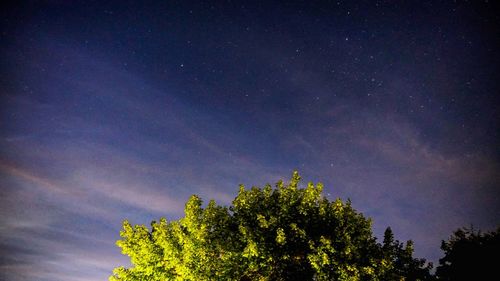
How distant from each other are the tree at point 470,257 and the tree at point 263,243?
24.0 metres

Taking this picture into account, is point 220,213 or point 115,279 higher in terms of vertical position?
point 220,213

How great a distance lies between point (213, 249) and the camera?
2984 centimetres

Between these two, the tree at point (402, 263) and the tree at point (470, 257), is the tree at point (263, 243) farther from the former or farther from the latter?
the tree at point (470, 257)

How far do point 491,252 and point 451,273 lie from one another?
598cm

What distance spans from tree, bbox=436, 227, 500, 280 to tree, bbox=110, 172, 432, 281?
24018 mm

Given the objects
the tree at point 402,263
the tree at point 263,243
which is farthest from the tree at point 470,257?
the tree at point 263,243

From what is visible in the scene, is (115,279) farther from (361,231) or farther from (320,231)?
(361,231)

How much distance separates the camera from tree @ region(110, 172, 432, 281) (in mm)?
28038

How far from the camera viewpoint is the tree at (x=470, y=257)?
50.5 metres

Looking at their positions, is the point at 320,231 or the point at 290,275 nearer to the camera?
the point at 290,275

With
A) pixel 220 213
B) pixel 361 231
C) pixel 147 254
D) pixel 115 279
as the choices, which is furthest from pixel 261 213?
pixel 115 279

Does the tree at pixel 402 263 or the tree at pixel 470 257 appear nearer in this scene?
the tree at pixel 402 263

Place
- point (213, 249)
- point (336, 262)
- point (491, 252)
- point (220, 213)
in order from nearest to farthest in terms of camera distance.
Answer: point (336, 262) → point (213, 249) → point (220, 213) → point (491, 252)

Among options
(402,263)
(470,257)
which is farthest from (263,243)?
(470,257)
